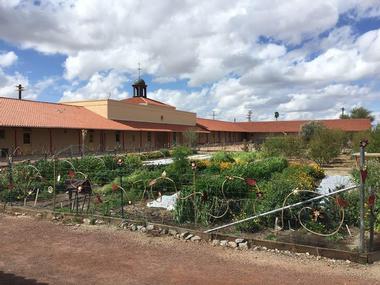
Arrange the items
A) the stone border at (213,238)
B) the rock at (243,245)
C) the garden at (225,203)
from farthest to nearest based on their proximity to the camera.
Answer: the garden at (225,203), the rock at (243,245), the stone border at (213,238)

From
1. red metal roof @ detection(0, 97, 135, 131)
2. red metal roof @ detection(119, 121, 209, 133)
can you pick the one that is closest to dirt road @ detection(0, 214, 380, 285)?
red metal roof @ detection(0, 97, 135, 131)

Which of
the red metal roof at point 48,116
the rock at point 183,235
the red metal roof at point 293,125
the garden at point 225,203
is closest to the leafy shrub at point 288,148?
the garden at point 225,203

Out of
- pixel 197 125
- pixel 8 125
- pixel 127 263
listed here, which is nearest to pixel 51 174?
pixel 127 263

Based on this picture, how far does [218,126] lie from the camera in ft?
195

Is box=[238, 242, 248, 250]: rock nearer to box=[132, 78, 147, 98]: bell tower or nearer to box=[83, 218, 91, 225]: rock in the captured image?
box=[83, 218, 91, 225]: rock

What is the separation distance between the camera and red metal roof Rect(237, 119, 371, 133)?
2271 inches

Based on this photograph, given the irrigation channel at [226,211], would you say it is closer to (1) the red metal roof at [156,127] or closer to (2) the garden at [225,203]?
(2) the garden at [225,203]

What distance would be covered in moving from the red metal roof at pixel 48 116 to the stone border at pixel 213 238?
18.9 metres

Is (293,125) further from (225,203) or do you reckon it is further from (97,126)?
(225,203)

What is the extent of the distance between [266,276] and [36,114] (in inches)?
1114

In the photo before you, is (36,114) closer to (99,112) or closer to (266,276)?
(99,112)

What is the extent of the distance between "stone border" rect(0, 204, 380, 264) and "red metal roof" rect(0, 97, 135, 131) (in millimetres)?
18879

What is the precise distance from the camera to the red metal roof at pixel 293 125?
189 feet

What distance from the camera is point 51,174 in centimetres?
1237
